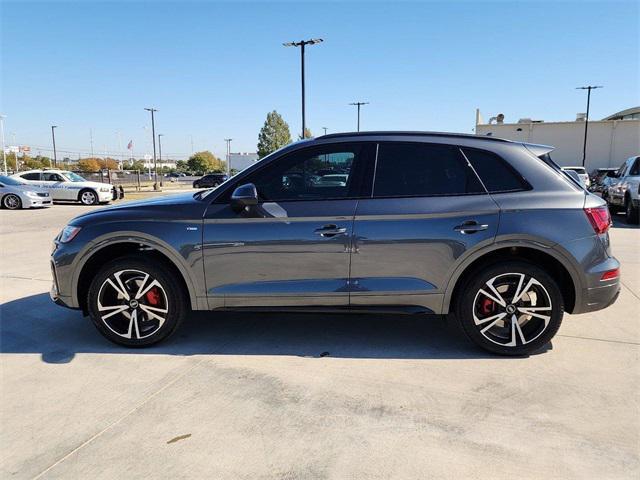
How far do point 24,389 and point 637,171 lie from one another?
14.4 m

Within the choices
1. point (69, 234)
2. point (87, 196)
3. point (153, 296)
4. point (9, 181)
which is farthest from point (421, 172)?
point (87, 196)

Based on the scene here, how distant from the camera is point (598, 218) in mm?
3600

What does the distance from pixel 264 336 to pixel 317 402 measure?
1273 mm

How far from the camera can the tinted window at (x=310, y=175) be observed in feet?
12.3

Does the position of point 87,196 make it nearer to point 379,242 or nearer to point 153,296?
point 153,296

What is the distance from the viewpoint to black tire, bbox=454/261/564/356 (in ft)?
11.9

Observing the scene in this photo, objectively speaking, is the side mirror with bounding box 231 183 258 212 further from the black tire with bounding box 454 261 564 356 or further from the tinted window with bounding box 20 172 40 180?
the tinted window with bounding box 20 172 40 180

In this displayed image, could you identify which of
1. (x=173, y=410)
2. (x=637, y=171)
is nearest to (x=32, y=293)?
(x=173, y=410)

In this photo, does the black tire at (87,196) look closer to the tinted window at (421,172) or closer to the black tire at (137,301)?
the black tire at (137,301)

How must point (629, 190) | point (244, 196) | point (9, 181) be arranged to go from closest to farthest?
point (244, 196), point (629, 190), point (9, 181)

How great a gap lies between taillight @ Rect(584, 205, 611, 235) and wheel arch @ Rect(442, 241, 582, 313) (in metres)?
0.33

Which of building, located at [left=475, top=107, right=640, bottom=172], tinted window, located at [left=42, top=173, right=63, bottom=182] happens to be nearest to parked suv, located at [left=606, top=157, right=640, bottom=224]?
tinted window, located at [left=42, top=173, right=63, bottom=182]

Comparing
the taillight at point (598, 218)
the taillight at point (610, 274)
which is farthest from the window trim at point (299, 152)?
the taillight at point (610, 274)

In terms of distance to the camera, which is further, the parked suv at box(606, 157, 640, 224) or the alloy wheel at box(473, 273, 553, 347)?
the parked suv at box(606, 157, 640, 224)
